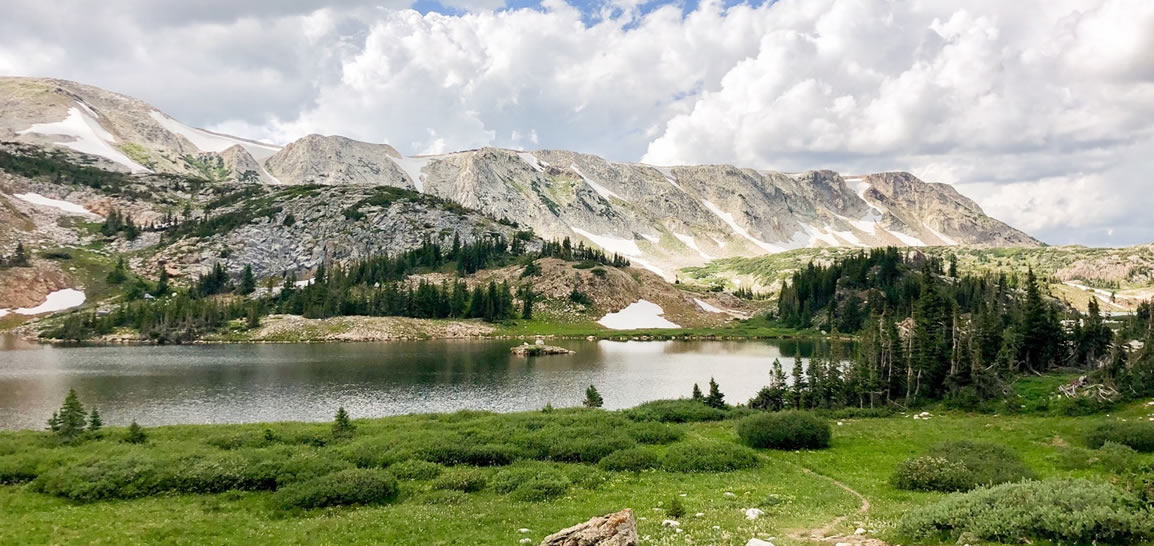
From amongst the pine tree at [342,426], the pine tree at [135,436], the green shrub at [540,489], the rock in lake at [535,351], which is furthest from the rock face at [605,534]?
Answer: the rock in lake at [535,351]

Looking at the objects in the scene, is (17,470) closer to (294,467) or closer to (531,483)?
(294,467)

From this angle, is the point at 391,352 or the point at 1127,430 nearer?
the point at 1127,430

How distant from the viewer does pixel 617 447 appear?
38.2 metres

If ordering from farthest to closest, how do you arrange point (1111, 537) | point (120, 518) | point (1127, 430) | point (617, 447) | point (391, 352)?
point (391, 352) < point (617, 447) < point (1127, 430) < point (120, 518) < point (1111, 537)

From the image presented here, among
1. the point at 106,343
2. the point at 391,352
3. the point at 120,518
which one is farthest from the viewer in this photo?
the point at 106,343

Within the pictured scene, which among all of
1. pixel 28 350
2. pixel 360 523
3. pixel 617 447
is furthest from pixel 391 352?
pixel 360 523

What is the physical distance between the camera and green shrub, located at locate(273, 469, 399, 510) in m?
27.4

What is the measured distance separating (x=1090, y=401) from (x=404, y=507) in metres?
52.4

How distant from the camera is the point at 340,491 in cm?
2783

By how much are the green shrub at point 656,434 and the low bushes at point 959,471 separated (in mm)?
15860

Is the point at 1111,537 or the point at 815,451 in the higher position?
the point at 1111,537

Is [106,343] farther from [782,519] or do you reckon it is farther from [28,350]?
[782,519]

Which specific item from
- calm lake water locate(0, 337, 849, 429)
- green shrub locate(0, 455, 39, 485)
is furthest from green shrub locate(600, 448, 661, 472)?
calm lake water locate(0, 337, 849, 429)

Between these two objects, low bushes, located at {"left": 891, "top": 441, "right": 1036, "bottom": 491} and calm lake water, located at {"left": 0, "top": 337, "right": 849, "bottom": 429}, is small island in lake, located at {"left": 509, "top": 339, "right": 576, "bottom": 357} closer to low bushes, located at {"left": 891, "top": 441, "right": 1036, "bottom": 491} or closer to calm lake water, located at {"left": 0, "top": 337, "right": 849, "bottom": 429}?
calm lake water, located at {"left": 0, "top": 337, "right": 849, "bottom": 429}
